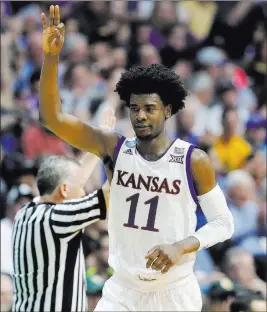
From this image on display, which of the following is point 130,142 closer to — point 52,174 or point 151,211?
point 151,211

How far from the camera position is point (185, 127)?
10914 millimetres

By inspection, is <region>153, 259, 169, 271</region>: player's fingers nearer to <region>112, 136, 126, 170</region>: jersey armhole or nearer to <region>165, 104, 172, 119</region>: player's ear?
<region>112, 136, 126, 170</region>: jersey armhole

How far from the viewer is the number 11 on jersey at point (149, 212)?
515 centimetres

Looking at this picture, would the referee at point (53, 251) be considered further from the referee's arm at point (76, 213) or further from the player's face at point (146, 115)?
the player's face at point (146, 115)

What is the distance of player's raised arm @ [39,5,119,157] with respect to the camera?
195 inches

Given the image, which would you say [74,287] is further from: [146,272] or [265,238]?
[265,238]

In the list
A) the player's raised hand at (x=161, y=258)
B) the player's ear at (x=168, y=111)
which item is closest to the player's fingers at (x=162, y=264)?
the player's raised hand at (x=161, y=258)

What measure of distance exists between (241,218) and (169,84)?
474 cm

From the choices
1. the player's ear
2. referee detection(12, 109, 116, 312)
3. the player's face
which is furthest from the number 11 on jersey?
referee detection(12, 109, 116, 312)

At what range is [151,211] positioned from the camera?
16.9 ft

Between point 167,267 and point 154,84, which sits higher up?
point 154,84

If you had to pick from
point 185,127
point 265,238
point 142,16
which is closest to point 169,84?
point 265,238

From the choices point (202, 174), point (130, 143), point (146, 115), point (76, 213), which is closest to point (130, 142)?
point (130, 143)

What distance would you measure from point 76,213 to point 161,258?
4.10ft
